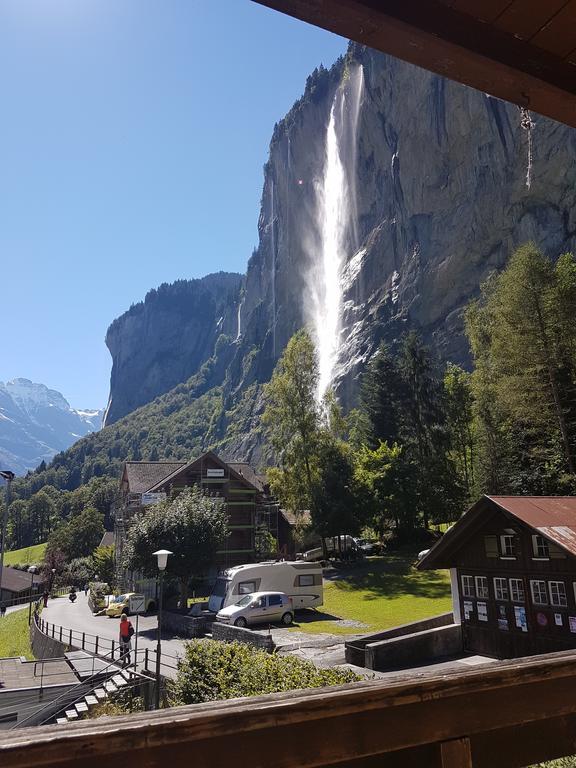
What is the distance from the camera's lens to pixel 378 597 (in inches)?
1273

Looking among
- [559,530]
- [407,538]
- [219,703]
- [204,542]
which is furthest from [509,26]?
[407,538]

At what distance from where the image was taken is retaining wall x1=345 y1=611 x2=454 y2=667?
64.0ft

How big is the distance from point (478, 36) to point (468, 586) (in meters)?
20.5

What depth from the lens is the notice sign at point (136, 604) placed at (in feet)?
121

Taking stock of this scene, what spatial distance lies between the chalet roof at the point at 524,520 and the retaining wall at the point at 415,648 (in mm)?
2260

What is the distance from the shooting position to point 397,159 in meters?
102

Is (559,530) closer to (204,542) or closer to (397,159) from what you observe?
(204,542)

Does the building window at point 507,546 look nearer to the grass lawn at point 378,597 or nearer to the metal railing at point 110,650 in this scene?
the grass lawn at point 378,597

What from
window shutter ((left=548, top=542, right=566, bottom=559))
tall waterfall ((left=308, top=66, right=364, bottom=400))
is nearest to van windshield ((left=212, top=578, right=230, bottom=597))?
window shutter ((left=548, top=542, right=566, bottom=559))

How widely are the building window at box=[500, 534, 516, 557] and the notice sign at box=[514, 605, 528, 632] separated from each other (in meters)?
1.60

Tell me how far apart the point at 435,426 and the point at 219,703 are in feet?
183

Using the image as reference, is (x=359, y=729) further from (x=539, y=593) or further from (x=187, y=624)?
(x=187, y=624)

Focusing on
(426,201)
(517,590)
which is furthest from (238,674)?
(426,201)

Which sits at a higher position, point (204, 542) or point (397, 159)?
point (397, 159)
